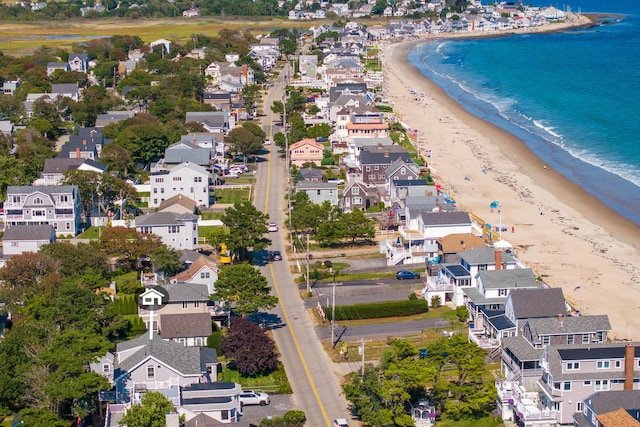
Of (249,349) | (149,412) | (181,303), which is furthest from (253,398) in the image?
(181,303)

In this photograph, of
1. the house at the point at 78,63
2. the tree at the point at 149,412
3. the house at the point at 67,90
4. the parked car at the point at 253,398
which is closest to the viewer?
the tree at the point at 149,412

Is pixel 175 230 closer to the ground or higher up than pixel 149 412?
closer to the ground

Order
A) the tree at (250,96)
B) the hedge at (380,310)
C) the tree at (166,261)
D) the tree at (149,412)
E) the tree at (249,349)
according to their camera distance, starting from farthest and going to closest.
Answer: the tree at (250,96) → the tree at (166,261) → the hedge at (380,310) → the tree at (249,349) → the tree at (149,412)

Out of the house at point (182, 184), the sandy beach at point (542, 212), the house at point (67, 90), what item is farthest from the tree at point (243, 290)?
the house at point (67, 90)

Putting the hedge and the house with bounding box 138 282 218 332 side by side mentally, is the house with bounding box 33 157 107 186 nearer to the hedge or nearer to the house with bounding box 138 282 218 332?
the house with bounding box 138 282 218 332

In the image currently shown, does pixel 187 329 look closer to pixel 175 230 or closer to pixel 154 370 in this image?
pixel 154 370

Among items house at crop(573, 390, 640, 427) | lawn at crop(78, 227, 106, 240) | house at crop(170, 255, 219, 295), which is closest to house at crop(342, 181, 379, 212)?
lawn at crop(78, 227, 106, 240)

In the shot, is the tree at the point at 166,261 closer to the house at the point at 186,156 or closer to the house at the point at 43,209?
A: the house at the point at 43,209
